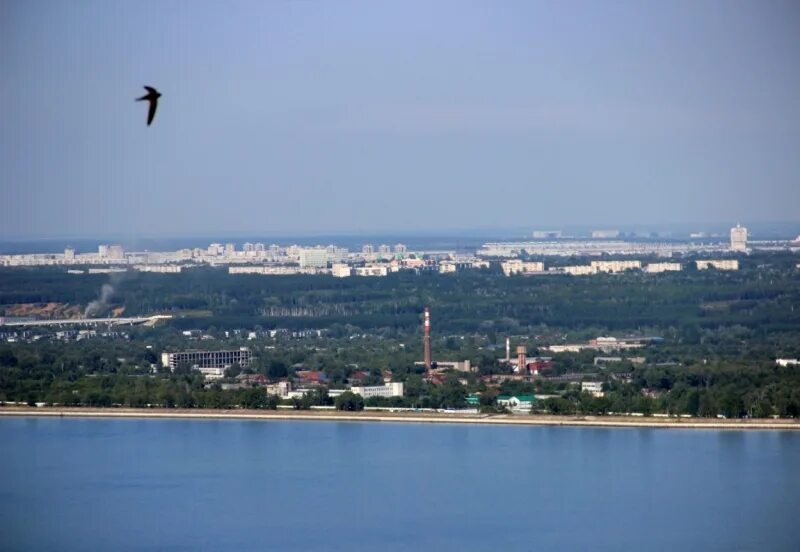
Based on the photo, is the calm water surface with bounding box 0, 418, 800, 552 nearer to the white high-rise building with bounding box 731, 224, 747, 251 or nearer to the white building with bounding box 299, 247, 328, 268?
the white building with bounding box 299, 247, 328, 268

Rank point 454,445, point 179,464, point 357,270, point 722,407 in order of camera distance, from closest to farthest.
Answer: point 179,464 → point 454,445 → point 722,407 → point 357,270

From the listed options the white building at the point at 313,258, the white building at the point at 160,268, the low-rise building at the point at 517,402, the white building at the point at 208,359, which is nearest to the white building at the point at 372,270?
the white building at the point at 313,258

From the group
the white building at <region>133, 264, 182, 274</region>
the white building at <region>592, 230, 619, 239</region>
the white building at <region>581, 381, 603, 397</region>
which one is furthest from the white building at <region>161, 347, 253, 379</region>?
the white building at <region>592, 230, 619, 239</region>

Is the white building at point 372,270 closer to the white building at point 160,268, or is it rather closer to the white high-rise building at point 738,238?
the white building at point 160,268

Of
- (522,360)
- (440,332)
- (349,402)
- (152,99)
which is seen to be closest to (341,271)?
(440,332)

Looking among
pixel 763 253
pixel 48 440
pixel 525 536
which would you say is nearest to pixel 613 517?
pixel 525 536

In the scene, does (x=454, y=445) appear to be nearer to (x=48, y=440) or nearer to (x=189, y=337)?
(x=48, y=440)

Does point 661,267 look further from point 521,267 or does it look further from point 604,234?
point 604,234
